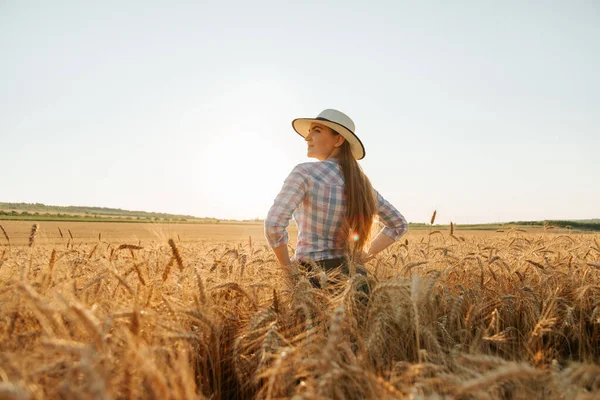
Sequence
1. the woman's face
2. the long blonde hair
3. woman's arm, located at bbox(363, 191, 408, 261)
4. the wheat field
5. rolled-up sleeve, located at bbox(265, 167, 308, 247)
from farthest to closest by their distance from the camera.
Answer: woman's arm, located at bbox(363, 191, 408, 261)
the woman's face
the long blonde hair
rolled-up sleeve, located at bbox(265, 167, 308, 247)
the wheat field

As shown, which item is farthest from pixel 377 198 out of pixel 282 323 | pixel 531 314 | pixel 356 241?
pixel 282 323

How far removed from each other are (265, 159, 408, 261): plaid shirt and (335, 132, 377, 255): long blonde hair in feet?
0.17

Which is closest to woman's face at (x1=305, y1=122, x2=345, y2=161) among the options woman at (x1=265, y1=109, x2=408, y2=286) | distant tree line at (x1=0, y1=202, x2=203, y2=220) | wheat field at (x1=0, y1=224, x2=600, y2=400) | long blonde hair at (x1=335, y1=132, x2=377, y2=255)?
woman at (x1=265, y1=109, x2=408, y2=286)

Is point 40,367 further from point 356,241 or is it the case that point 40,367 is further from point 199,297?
point 356,241

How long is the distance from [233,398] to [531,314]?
1921 millimetres

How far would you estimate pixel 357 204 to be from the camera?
3.22 meters

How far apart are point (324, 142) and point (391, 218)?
0.95m

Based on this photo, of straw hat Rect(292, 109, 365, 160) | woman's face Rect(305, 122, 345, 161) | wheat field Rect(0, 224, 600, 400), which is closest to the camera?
wheat field Rect(0, 224, 600, 400)

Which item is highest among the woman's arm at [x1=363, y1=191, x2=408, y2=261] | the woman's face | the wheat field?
the woman's face

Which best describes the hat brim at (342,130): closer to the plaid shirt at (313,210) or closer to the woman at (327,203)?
the woman at (327,203)

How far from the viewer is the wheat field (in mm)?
1156

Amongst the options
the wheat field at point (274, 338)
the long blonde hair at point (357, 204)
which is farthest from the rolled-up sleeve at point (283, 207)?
the long blonde hair at point (357, 204)

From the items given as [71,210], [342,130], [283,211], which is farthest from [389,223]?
[71,210]

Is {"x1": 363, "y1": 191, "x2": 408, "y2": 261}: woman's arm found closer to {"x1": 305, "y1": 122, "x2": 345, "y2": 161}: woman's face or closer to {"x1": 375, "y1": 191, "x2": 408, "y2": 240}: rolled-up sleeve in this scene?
{"x1": 375, "y1": 191, "x2": 408, "y2": 240}: rolled-up sleeve
